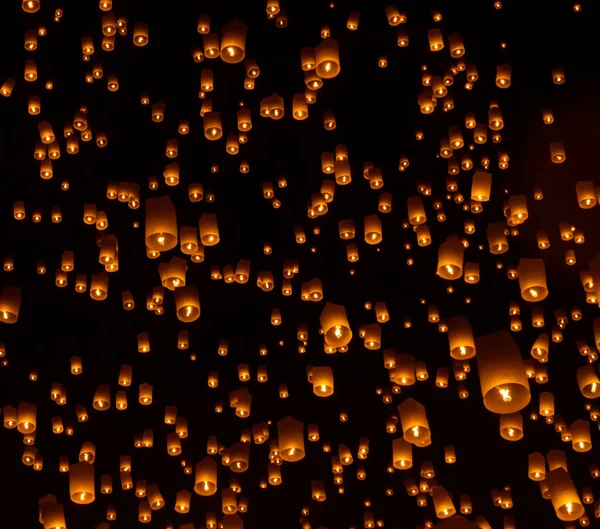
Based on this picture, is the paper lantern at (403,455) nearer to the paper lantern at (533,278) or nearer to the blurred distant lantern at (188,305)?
the paper lantern at (533,278)

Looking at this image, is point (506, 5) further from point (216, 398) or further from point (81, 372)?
point (81, 372)

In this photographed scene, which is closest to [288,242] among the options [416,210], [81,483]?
[416,210]

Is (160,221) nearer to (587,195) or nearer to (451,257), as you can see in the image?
(451,257)

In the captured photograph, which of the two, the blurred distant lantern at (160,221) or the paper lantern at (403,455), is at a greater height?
the blurred distant lantern at (160,221)

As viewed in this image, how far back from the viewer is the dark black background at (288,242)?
6781 mm

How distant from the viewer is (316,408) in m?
7.13

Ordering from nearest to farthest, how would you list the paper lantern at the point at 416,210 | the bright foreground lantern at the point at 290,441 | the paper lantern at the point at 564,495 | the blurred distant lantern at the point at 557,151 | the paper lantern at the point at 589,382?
the paper lantern at the point at 564,495
the bright foreground lantern at the point at 290,441
the paper lantern at the point at 589,382
the paper lantern at the point at 416,210
the blurred distant lantern at the point at 557,151

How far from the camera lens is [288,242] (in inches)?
284

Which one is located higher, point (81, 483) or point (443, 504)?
point (81, 483)

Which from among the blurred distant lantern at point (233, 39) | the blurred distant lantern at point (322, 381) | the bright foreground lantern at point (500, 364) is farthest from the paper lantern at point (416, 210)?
the bright foreground lantern at point (500, 364)

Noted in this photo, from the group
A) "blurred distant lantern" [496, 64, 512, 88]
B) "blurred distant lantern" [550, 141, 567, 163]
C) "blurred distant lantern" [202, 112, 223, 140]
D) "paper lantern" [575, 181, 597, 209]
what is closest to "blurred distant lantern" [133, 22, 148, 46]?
"blurred distant lantern" [202, 112, 223, 140]

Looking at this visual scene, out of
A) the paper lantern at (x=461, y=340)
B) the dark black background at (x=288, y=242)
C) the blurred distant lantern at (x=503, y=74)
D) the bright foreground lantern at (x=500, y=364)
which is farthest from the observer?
the dark black background at (x=288, y=242)

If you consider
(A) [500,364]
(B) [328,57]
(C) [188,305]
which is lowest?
(C) [188,305]

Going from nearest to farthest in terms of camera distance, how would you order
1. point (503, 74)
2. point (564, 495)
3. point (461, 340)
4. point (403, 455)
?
1. point (564, 495)
2. point (461, 340)
3. point (403, 455)
4. point (503, 74)
